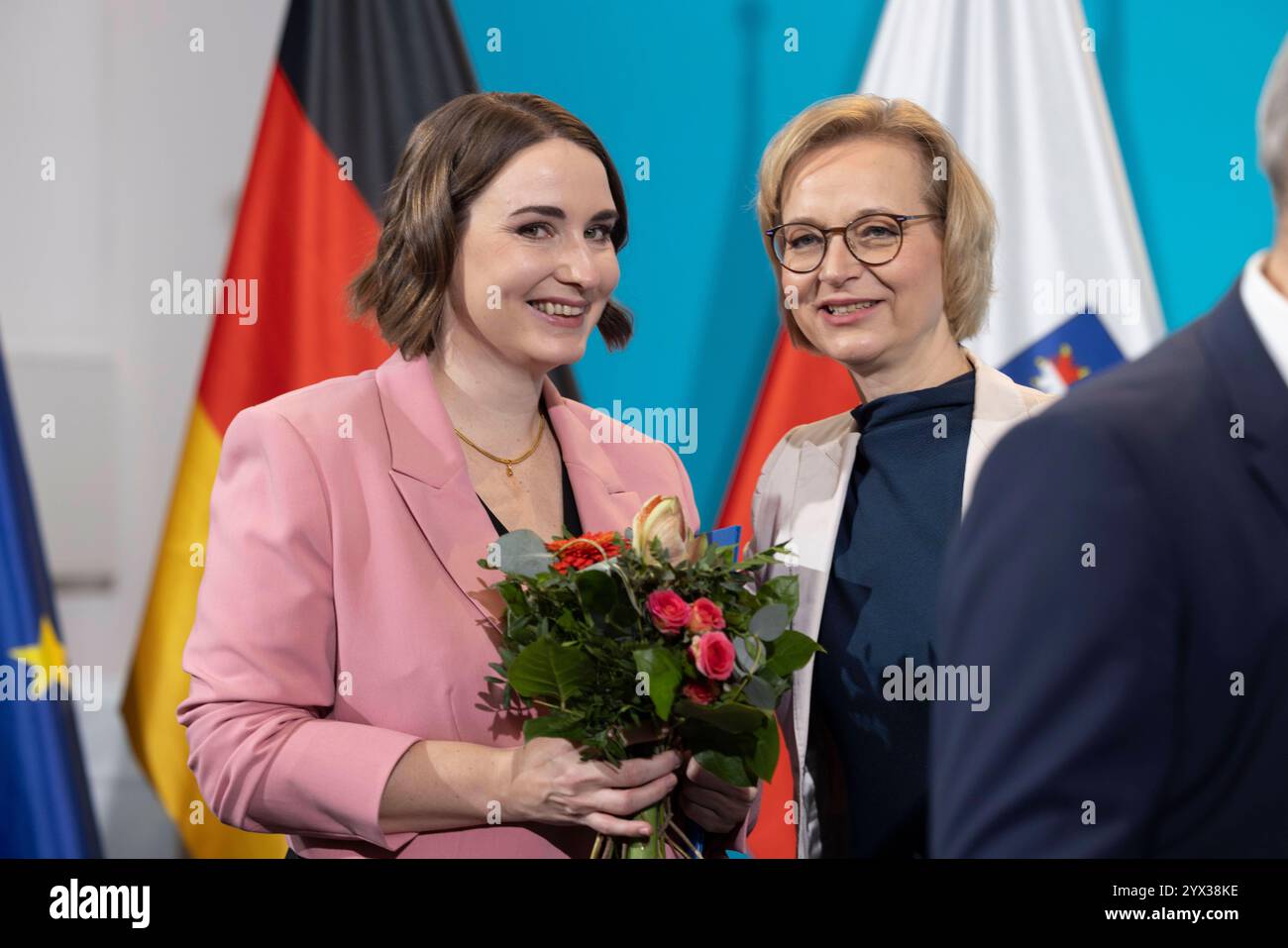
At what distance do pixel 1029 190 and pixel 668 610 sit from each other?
200 centimetres

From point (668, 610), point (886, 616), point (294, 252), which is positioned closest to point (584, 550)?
point (668, 610)

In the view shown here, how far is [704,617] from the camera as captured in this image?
5.91ft

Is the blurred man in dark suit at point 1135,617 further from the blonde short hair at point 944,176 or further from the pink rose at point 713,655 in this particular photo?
the blonde short hair at point 944,176

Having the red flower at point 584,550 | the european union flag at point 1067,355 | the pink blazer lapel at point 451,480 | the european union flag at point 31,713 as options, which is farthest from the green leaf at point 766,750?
the european union flag at point 31,713

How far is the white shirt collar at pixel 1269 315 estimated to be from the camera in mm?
1062

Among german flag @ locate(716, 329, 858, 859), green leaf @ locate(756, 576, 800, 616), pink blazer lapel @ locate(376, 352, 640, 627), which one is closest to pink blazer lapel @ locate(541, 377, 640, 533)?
pink blazer lapel @ locate(376, 352, 640, 627)

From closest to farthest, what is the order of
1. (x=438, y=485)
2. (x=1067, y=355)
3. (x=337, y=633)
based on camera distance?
(x=337, y=633)
(x=438, y=485)
(x=1067, y=355)

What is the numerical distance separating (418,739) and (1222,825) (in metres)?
1.23

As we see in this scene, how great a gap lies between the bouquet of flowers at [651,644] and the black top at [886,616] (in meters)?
0.32

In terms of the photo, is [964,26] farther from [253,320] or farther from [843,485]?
[253,320]

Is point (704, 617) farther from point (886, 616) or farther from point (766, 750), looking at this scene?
point (886, 616)

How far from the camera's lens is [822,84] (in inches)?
136
